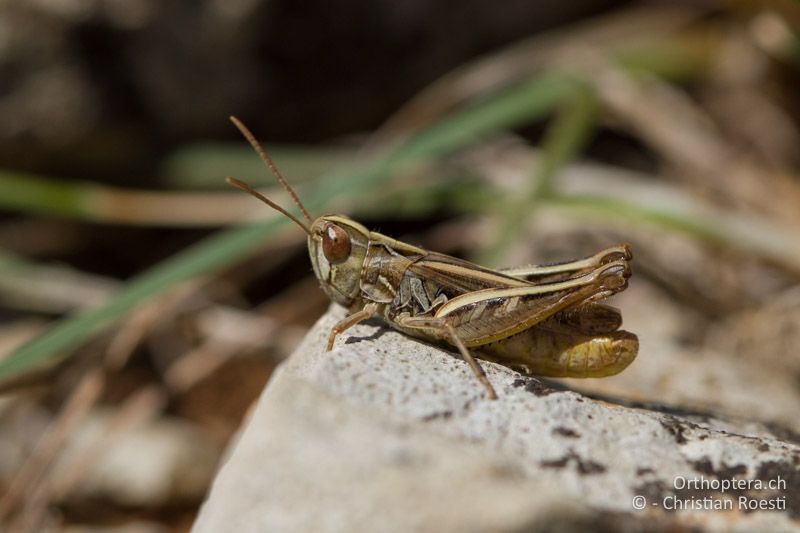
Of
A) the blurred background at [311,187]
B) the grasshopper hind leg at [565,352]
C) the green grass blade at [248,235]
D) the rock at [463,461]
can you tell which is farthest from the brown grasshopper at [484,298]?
the green grass blade at [248,235]

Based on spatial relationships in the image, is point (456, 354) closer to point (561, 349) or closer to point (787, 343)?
point (561, 349)

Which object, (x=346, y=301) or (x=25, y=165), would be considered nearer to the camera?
(x=346, y=301)

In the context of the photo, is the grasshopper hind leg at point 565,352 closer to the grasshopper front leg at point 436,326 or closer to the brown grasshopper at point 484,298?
the brown grasshopper at point 484,298

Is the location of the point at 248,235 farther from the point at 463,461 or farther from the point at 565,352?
the point at 463,461

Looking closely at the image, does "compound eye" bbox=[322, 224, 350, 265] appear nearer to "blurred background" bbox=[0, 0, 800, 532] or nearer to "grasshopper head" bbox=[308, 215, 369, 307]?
"grasshopper head" bbox=[308, 215, 369, 307]

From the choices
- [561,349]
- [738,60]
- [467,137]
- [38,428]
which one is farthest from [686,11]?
[38,428]

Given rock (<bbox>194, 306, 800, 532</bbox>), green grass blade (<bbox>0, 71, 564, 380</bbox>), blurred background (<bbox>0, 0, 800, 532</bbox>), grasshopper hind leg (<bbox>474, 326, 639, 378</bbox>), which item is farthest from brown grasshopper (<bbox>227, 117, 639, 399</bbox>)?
green grass blade (<bbox>0, 71, 564, 380</bbox>)

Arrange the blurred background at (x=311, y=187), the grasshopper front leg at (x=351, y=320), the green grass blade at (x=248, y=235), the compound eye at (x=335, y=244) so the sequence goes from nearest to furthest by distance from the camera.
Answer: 1. the grasshopper front leg at (x=351, y=320)
2. the compound eye at (x=335, y=244)
3. the green grass blade at (x=248, y=235)
4. the blurred background at (x=311, y=187)
